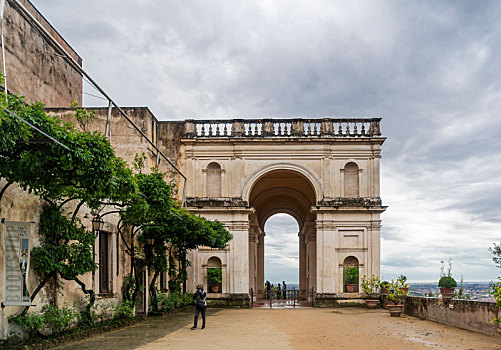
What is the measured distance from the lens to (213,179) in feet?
94.8

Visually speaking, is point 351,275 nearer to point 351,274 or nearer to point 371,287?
point 351,274

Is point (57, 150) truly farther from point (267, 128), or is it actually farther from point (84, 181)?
point (267, 128)

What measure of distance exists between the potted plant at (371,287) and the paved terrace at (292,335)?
637cm

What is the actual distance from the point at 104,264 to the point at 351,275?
14463mm

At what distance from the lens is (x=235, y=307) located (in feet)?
89.5

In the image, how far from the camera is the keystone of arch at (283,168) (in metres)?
28.5

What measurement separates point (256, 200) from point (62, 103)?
13919 millimetres

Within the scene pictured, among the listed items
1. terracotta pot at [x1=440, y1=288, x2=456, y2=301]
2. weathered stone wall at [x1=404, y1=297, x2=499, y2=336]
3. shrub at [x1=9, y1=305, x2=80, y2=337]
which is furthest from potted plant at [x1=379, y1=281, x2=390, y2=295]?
shrub at [x1=9, y1=305, x2=80, y2=337]

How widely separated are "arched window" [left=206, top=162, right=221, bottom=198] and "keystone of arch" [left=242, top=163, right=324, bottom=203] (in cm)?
147

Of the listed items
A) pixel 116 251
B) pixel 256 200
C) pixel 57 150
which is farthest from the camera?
pixel 256 200

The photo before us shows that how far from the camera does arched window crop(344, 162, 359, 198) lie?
2862 centimetres

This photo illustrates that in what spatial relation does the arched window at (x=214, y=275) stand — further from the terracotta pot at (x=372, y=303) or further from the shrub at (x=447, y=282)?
the shrub at (x=447, y=282)

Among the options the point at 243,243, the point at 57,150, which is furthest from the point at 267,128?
the point at 57,150

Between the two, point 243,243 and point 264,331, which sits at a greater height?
point 243,243
